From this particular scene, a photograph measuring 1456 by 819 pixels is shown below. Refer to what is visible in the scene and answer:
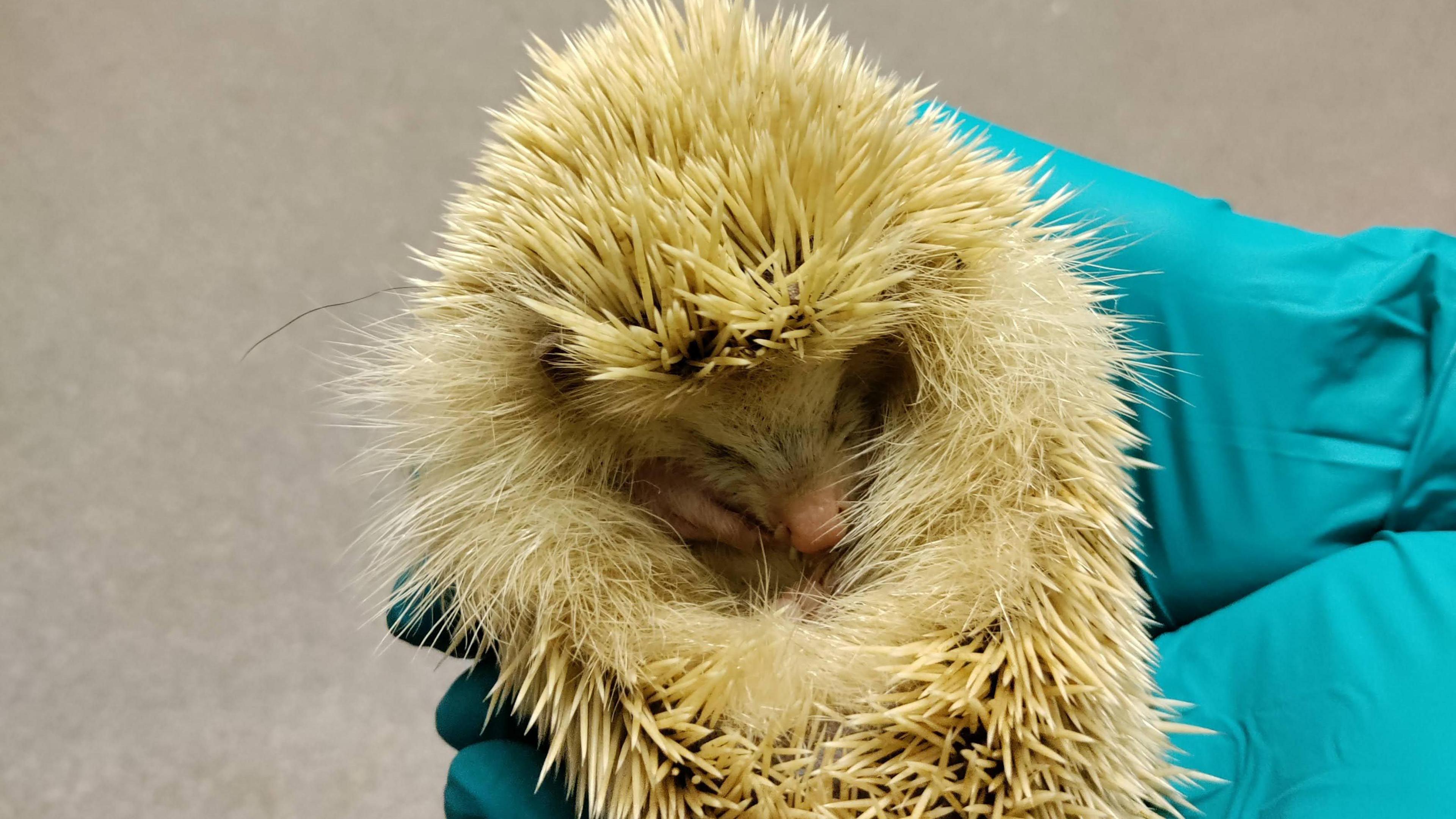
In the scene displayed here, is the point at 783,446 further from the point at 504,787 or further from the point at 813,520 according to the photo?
the point at 504,787

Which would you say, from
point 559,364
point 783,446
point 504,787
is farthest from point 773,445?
point 504,787

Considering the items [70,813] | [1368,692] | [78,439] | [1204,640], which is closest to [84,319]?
[78,439]

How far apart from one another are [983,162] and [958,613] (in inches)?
13.7

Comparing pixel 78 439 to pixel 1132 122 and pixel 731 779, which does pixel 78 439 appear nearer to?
pixel 731 779

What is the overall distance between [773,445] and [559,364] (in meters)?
0.16

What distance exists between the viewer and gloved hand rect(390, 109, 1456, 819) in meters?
0.80

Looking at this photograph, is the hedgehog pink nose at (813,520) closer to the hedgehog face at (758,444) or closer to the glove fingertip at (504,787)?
the hedgehog face at (758,444)

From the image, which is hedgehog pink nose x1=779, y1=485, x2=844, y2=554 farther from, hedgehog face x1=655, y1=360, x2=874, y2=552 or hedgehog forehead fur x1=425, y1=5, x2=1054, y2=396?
hedgehog forehead fur x1=425, y1=5, x2=1054, y2=396

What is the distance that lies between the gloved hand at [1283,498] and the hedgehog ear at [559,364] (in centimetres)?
34

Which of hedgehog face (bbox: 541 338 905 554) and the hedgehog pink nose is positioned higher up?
hedgehog face (bbox: 541 338 905 554)

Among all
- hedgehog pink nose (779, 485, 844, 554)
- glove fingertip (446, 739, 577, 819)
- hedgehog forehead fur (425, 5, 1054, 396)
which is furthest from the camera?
glove fingertip (446, 739, 577, 819)

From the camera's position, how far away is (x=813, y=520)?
65cm

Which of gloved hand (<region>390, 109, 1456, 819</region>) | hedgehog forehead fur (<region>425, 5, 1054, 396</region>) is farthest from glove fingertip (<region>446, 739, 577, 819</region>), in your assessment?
hedgehog forehead fur (<region>425, 5, 1054, 396</region>)

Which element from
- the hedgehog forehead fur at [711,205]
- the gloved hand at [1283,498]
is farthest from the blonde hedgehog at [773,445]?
the gloved hand at [1283,498]
